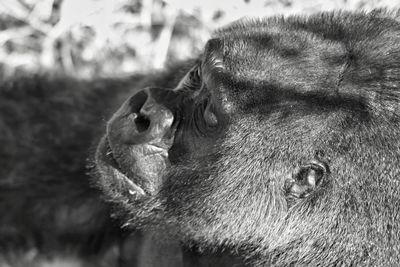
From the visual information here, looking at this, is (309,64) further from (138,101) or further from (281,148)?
(138,101)

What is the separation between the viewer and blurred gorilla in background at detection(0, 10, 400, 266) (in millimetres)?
2344

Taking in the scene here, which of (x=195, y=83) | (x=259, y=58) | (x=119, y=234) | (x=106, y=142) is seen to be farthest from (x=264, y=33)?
(x=119, y=234)

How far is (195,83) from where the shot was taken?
2.80 meters

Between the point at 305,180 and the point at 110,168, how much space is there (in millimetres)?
802

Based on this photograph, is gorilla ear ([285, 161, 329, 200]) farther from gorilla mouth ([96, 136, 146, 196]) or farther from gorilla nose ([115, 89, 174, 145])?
gorilla mouth ([96, 136, 146, 196])

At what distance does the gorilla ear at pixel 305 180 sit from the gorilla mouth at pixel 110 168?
61 centimetres

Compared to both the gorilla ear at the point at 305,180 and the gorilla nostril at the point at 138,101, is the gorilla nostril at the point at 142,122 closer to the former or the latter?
the gorilla nostril at the point at 138,101

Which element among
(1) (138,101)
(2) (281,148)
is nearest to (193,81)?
(1) (138,101)

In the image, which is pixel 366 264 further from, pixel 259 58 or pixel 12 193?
pixel 12 193

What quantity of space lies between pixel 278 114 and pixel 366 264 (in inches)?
23.9

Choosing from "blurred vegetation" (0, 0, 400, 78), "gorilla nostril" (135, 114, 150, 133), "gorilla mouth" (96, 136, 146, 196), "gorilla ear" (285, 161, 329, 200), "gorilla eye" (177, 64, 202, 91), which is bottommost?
"blurred vegetation" (0, 0, 400, 78)

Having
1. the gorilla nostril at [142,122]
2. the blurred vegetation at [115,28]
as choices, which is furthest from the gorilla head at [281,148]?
the blurred vegetation at [115,28]

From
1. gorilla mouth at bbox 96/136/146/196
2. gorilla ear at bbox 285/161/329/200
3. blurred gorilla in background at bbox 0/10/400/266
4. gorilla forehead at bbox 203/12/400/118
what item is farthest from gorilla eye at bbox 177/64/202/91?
gorilla ear at bbox 285/161/329/200

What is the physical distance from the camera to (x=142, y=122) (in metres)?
2.53
